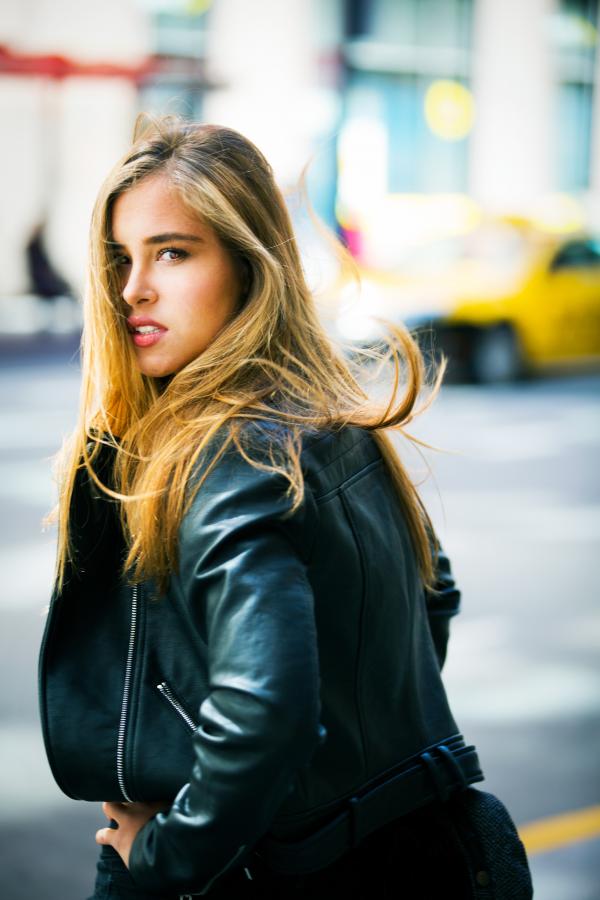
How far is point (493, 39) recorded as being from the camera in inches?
990

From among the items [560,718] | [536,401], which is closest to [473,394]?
[536,401]

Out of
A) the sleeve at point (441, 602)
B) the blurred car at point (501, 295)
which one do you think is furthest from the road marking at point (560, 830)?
the blurred car at point (501, 295)

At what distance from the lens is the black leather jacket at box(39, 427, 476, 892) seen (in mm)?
1420

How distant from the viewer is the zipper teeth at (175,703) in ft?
5.14

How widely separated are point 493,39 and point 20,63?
1013 cm

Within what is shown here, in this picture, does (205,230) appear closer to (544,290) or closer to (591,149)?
(544,290)

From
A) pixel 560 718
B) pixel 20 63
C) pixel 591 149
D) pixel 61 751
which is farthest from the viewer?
pixel 591 149

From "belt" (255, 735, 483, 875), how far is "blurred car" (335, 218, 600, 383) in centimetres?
1124

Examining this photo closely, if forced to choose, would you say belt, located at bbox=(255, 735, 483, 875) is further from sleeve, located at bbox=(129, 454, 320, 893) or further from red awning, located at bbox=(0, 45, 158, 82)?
red awning, located at bbox=(0, 45, 158, 82)

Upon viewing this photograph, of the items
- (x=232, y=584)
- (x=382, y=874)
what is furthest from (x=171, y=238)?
(x=382, y=874)

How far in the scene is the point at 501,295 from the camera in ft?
43.7

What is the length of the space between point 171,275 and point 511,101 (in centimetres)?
2531

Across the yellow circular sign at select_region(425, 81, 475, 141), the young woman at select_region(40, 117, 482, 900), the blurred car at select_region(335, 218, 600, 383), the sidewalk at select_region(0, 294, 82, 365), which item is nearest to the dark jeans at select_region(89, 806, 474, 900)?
the young woman at select_region(40, 117, 482, 900)

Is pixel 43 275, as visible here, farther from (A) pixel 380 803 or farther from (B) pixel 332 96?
(A) pixel 380 803
